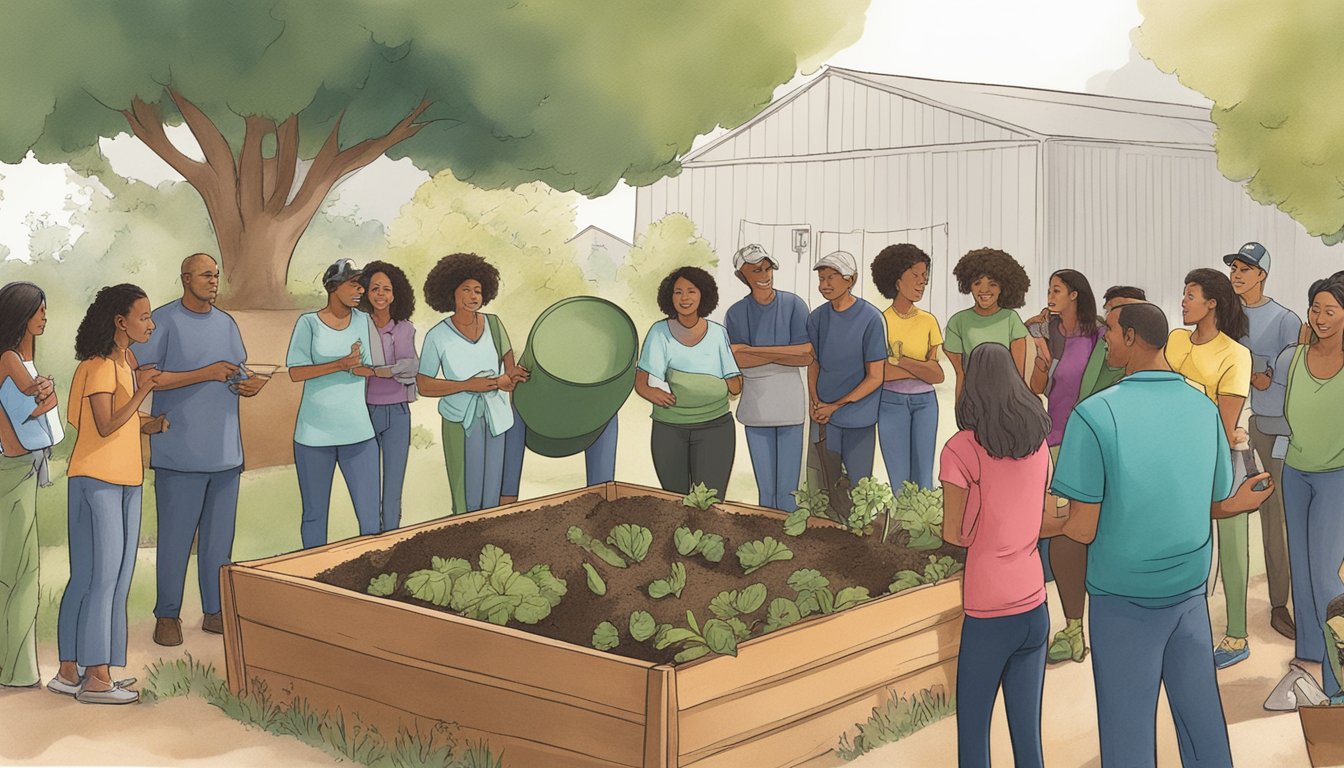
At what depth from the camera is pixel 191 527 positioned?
205 inches

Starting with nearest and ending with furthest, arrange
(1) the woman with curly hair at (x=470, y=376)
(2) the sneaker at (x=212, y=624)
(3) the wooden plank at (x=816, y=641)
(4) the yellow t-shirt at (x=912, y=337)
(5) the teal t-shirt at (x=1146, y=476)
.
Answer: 1. (5) the teal t-shirt at (x=1146, y=476)
2. (3) the wooden plank at (x=816, y=641)
3. (2) the sneaker at (x=212, y=624)
4. (1) the woman with curly hair at (x=470, y=376)
5. (4) the yellow t-shirt at (x=912, y=337)

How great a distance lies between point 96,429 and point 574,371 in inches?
81.7

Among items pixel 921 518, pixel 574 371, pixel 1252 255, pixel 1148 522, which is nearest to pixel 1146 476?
pixel 1148 522

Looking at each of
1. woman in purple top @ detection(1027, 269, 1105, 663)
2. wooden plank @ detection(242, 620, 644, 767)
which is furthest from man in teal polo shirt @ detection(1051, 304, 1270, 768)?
woman in purple top @ detection(1027, 269, 1105, 663)

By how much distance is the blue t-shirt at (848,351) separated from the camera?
225 inches

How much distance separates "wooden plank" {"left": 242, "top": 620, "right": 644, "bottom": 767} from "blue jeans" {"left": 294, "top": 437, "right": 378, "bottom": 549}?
112 centimetres

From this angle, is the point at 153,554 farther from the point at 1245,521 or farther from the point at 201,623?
the point at 1245,521

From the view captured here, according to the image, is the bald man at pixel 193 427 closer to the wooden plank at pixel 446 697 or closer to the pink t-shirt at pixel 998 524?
the wooden plank at pixel 446 697

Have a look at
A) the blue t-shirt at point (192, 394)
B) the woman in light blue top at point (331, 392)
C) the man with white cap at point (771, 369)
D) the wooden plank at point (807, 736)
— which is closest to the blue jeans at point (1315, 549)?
the wooden plank at point (807, 736)

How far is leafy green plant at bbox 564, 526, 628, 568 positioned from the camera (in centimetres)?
454

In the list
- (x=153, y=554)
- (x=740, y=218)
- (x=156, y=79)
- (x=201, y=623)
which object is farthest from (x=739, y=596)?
(x=740, y=218)

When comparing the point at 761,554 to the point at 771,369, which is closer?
the point at 761,554

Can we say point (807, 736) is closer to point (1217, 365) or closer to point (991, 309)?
point (1217, 365)

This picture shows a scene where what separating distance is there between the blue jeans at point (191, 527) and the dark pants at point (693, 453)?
192 centimetres
